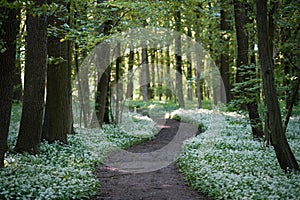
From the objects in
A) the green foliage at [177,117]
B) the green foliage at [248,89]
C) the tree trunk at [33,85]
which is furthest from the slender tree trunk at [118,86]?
the tree trunk at [33,85]

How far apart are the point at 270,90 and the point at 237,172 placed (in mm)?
2163

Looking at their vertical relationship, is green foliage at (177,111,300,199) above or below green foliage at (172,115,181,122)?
below

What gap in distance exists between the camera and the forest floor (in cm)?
739

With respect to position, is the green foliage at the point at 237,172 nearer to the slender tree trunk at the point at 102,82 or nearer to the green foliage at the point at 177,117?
the slender tree trunk at the point at 102,82

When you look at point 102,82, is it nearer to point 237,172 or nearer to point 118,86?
point 118,86

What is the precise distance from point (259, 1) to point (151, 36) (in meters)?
11.6

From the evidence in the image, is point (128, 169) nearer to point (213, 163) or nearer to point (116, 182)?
point (116, 182)

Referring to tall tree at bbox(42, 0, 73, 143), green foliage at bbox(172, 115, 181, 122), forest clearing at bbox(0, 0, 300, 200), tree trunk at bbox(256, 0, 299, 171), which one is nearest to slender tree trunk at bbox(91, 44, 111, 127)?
forest clearing at bbox(0, 0, 300, 200)

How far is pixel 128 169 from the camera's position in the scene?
1043 cm

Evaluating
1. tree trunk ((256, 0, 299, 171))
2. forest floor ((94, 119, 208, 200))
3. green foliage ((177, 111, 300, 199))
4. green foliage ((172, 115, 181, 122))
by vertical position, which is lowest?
forest floor ((94, 119, 208, 200))

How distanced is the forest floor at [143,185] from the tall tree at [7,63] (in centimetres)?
251

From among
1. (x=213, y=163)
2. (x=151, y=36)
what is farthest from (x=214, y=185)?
(x=151, y=36)

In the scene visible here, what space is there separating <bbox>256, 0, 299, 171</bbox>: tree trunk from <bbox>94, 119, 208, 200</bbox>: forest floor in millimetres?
2162

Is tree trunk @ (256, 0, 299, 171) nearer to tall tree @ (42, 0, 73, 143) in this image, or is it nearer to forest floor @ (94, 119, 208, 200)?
forest floor @ (94, 119, 208, 200)
